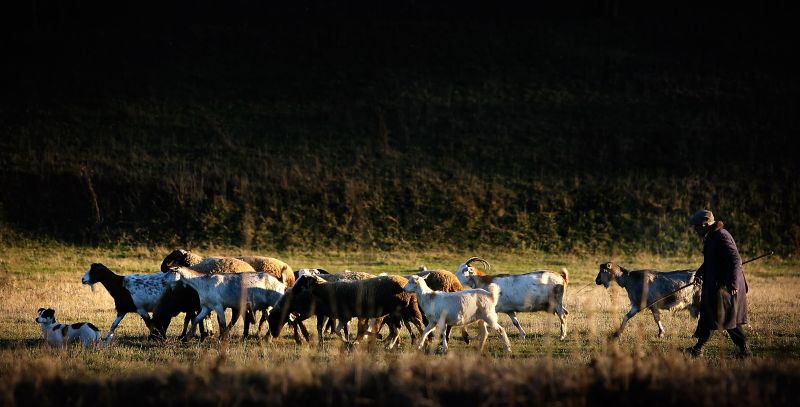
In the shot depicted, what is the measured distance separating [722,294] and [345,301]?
6650 mm

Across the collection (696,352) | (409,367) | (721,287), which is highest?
(721,287)

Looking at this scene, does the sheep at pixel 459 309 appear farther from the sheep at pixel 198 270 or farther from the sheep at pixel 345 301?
the sheep at pixel 198 270

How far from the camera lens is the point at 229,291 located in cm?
Answer: 1544

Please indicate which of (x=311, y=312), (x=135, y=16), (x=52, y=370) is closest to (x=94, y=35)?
(x=135, y=16)

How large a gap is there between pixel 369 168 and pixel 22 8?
3591 centimetres

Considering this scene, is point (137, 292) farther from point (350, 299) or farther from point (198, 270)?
point (350, 299)

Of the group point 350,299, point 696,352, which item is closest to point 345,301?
point 350,299

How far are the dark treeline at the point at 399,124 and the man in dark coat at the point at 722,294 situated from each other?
26040mm

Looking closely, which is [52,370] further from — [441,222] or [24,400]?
[441,222]

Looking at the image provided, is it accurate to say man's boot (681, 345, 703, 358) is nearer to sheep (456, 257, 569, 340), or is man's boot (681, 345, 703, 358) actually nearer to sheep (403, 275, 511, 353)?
sheep (403, 275, 511, 353)

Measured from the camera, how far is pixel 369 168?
1870 inches

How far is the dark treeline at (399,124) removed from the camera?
41.8 metres

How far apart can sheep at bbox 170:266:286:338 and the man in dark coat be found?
25.9ft

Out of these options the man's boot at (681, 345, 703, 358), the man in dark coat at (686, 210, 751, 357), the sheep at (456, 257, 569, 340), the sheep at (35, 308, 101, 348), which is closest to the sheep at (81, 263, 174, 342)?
the sheep at (35, 308, 101, 348)
